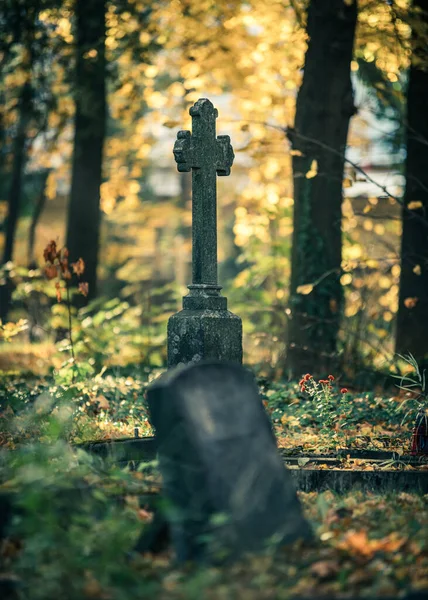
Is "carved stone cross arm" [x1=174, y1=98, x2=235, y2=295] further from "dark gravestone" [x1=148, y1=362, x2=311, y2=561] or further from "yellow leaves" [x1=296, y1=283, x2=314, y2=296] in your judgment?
"dark gravestone" [x1=148, y1=362, x2=311, y2=561]

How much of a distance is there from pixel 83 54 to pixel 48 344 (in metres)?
4.65

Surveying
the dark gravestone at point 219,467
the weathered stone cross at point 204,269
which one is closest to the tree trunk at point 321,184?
the weathered stone cross at point 204,269

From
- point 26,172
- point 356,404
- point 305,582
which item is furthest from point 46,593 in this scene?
point 26,172

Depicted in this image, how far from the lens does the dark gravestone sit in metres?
4.05

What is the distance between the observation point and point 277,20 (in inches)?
527

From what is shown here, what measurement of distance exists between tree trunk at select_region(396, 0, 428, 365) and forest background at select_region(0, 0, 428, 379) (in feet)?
0.06

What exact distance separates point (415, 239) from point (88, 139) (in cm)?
582

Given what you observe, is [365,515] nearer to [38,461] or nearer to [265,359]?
[38,461]

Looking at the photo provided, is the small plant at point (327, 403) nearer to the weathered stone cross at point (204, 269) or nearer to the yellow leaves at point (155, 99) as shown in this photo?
the weathered stone cross at point (204, 269)

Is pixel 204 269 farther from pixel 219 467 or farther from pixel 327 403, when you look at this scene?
pixel 219 467

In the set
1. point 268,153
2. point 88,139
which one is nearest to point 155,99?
point 88,139

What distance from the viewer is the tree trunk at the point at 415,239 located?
10.4m

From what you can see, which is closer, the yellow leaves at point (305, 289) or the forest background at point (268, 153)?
the yellow leaves at point (305, 289)

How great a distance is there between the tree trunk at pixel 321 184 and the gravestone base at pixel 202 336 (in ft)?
9.67
